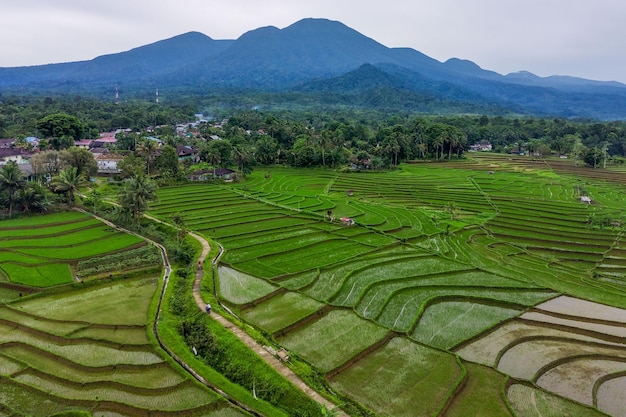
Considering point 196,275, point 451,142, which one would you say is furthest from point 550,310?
point 451,142

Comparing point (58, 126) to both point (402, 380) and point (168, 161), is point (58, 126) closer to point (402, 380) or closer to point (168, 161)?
point (168, 161)

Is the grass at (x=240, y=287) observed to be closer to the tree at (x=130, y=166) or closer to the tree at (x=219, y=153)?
the tree at (x=130, y=166)

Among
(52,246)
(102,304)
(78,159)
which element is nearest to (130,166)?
(78,159)

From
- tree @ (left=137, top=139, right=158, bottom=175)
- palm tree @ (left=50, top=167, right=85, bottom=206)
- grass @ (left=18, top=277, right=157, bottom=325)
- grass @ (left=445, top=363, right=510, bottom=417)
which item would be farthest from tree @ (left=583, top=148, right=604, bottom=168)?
palm tree @ (left=50, top=167, right=85, bottom=206)

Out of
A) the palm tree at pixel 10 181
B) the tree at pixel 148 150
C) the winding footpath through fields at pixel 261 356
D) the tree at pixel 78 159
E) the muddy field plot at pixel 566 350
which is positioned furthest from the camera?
the tree at pixel 148 150

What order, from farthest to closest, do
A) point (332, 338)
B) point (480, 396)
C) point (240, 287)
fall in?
1. point (240, 287)
2. point (332, 338)
3. point (480, 396)

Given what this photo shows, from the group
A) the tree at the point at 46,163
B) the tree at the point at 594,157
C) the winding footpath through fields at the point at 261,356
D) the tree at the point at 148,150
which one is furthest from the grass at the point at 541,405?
the tree at the point at 594,157
